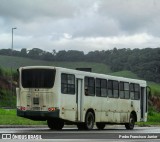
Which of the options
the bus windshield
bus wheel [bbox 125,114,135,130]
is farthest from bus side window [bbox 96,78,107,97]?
the bus windshield

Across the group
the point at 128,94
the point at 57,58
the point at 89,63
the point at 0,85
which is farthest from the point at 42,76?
the point at 89,63

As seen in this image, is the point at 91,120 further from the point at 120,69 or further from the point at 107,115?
the point at 120,69

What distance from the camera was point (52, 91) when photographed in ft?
96.4

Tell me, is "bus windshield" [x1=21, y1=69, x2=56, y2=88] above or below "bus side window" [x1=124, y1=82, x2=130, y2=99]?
above

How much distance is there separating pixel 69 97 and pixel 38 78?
72.4 inches

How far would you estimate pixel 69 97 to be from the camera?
3031 cm

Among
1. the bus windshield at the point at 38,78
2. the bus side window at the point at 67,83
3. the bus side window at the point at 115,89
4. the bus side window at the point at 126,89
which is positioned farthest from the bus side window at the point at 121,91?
the bus windshield at the point at 38,78

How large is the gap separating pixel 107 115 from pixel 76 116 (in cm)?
375

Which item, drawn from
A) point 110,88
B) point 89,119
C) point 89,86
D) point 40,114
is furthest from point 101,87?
point 40,114

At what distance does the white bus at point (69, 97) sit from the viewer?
29406 millimetres

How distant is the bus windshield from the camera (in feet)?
97.0

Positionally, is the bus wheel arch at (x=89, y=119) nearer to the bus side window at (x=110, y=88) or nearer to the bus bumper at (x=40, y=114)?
the bus side window at (x=110, y=88)

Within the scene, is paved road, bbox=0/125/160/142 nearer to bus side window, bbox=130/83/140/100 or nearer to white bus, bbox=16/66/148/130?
white bus, bbox=16/66/148/130

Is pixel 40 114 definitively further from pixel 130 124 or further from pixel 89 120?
pixel 130 124
